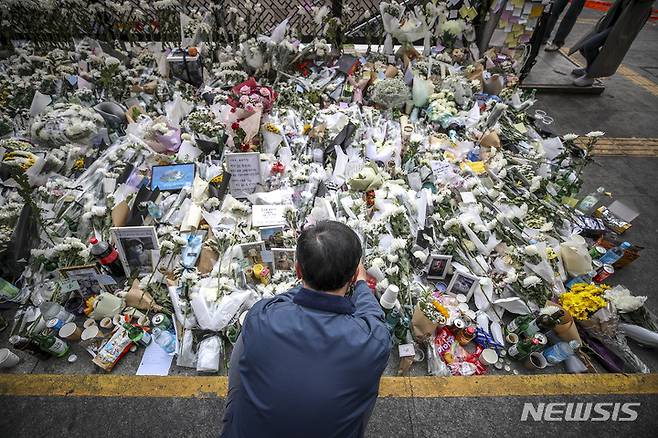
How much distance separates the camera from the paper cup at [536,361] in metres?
2.58

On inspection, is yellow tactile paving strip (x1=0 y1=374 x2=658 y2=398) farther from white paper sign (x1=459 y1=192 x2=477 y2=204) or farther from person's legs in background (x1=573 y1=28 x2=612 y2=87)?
person's legs in background (x1=573 y1=28 x2=612 y2=87)

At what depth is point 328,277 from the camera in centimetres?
149

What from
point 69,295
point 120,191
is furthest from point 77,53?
point 69,295

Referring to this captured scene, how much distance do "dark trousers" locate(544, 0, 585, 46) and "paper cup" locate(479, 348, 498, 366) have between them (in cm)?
669

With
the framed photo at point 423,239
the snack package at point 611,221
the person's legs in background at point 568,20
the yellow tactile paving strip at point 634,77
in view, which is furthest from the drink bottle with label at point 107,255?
the person's legs in background at point 568,20

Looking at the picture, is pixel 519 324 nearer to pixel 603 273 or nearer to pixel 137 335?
pixel 603 273

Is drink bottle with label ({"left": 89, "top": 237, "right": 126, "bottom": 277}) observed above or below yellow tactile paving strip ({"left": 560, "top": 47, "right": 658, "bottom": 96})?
below

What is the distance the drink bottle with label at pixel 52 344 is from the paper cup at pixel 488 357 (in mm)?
3026

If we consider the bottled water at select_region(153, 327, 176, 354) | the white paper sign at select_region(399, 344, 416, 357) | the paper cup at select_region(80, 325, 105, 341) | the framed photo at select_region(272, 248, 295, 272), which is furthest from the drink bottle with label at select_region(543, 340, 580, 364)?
the paper cup at select_region(80, 325, 105, 341)

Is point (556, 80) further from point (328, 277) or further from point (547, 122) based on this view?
point (328, 277)

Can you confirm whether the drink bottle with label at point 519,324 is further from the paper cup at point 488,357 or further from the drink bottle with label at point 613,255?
the drink bottle with label at point 613,255

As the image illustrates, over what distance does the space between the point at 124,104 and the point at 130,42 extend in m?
1.71

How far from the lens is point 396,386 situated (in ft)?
8.08

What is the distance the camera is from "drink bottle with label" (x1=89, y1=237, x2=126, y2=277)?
8.95ft
